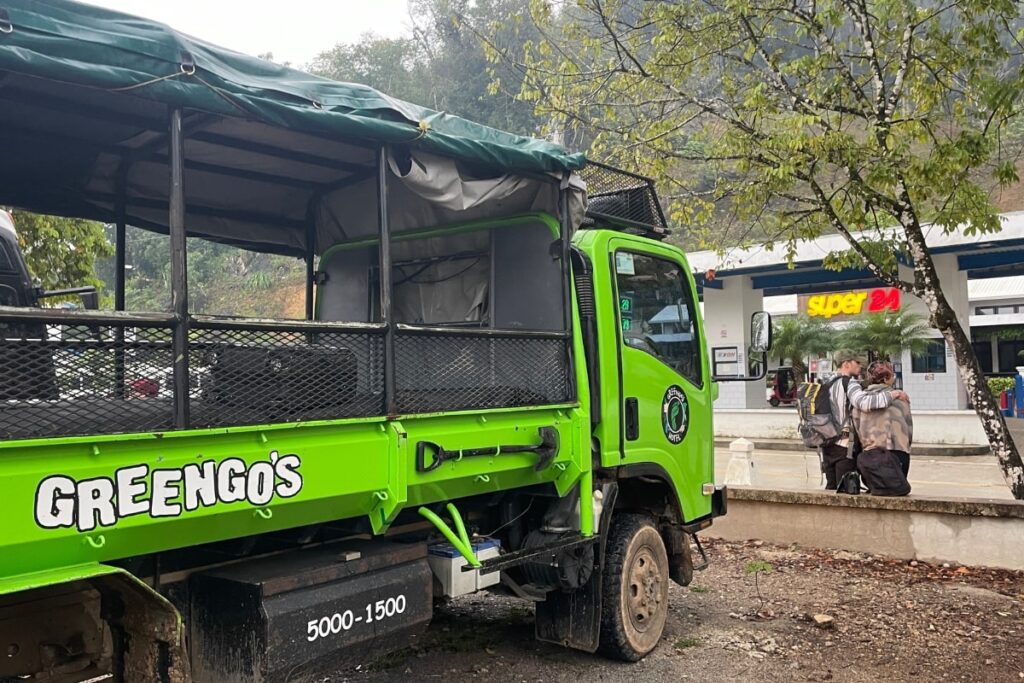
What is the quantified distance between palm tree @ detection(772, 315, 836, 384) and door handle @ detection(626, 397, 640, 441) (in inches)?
757

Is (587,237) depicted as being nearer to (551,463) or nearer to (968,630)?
(551,463)

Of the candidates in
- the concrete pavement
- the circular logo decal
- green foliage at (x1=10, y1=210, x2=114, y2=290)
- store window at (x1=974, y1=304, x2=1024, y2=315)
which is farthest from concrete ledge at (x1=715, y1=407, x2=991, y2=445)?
green foliage at (x1=10, y1=210, x2=114, y2=290)

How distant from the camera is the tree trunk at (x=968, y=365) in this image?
734 centimetres

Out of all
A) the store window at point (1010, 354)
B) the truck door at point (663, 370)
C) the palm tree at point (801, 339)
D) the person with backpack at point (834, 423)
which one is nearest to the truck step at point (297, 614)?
the truck door at point (663, 370)

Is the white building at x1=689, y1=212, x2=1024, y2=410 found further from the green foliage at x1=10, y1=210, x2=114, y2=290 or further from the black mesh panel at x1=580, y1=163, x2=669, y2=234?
the black mesh panel at x1=580, y1=163, x2=669, y2=234

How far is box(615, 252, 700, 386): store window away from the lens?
4.92 meters

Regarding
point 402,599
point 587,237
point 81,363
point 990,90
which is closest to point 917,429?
point 990,90

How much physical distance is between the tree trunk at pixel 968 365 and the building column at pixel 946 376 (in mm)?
11351

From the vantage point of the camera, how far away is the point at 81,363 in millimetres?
2598

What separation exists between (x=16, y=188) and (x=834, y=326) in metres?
24.3

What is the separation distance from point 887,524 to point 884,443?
844mm

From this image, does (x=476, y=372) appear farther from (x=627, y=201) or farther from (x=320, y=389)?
(x=627, y=201)

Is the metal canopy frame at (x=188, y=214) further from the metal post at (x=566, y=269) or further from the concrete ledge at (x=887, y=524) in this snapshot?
the concrete ledge at (x=887, y=524)

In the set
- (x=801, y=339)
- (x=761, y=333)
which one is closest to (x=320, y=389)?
(x=761, y=333)
